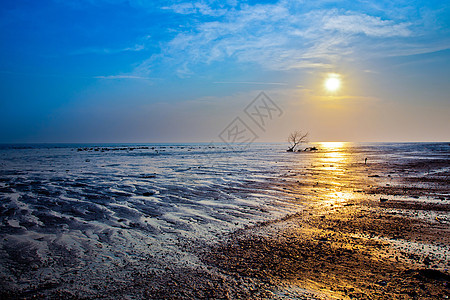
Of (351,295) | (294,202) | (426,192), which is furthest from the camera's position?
(426,192)

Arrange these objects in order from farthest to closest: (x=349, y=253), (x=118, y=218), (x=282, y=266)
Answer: (x=118, y=218) → (x=349, y=253) → (x=282, y=266)

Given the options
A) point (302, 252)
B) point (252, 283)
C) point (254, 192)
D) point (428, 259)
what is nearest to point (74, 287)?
point (252, 283)

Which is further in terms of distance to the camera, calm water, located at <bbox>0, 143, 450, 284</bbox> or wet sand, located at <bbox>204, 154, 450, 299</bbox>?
calm water, located at <bbox>0, 143, 450, 284</bbox>

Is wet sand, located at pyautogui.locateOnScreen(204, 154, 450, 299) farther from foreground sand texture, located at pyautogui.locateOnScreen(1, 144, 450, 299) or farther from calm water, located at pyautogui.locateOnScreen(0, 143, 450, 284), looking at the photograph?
calm water, located at pyautogui.locateOnScreen(0, 143, 450, 284)

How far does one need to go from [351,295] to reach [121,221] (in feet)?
22.9

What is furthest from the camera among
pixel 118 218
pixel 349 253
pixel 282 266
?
pixel 118 218

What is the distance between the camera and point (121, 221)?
8.38 meters

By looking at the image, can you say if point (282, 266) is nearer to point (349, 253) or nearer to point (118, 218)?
point (349, 253)

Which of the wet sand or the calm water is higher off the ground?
the wet sand

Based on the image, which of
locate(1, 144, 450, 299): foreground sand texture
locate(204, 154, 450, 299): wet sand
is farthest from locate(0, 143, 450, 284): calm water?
locate(204, 154, 450, 299): wet sand

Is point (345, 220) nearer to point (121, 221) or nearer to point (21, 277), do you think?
point (121, 221)

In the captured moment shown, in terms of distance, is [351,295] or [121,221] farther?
[121,221]

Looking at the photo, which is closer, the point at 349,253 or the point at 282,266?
the point at 282,266

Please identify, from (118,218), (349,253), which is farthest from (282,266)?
(118,218)
